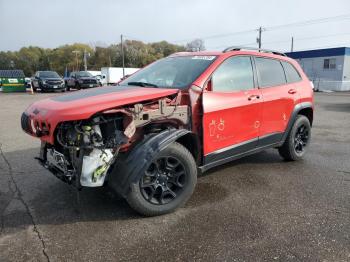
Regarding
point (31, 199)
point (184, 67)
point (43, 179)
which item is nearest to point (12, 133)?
point (43, 179)

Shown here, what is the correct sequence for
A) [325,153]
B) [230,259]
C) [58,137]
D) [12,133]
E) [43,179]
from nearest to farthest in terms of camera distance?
[230,259], [58,137], [43,179], [325,153], [12,133]

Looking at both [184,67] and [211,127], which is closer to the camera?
[211,127]

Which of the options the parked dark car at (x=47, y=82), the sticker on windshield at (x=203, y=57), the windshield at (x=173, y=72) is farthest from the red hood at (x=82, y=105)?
the parked dark car at (x=47, y=82)

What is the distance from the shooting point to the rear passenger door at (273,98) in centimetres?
451

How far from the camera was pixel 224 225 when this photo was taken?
3.21m

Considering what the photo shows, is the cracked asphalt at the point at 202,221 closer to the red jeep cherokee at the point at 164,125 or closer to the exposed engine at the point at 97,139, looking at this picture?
the red jeep cherokee at the point at 164,125

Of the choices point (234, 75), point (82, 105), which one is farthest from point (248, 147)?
point (82, 105)

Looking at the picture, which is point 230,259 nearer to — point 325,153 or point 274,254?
point 274,254

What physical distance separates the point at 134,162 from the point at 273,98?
2.44 m

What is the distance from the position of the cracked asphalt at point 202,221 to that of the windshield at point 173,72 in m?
1.41

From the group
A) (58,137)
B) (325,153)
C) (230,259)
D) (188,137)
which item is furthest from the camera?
(325,153)

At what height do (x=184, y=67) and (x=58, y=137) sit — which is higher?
(x=184, y=67)

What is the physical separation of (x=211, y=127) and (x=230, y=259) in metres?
1.56

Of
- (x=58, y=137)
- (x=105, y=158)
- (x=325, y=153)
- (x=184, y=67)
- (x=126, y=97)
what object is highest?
(x=184, y=67)
